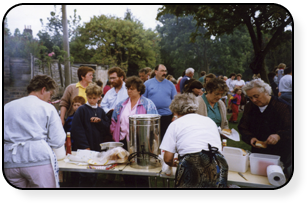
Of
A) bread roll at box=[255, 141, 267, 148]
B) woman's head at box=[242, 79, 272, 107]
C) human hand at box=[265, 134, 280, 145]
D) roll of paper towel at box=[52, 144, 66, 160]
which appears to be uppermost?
woman's head at box=[242, 79, 272, 107]

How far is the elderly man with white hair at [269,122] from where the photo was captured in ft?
6.74

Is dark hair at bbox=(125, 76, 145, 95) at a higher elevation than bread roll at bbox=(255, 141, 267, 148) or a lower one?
higher

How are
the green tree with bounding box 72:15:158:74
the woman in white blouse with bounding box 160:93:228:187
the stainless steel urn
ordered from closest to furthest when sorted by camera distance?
the woman in white blouse with bounding box 160:93:228:187
the stainless steel urn
the green tree with bounding box 72:15:158:74

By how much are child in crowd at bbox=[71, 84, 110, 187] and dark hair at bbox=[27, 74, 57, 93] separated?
555 millimetres

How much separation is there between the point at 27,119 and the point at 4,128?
0.75ft

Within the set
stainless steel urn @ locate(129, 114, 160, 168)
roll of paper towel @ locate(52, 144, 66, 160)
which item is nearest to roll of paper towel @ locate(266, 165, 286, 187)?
stainless steel urn @ locate(129, 114, 160, 168)

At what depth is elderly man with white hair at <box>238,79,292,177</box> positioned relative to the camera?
2055 mm

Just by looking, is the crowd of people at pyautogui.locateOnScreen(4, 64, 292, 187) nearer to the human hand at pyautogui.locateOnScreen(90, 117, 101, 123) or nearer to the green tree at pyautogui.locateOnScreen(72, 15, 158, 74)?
the human hand at pyautogui.locateOnScreen(90, 117, 101, 123)

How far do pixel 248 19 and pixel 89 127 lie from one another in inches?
81.8

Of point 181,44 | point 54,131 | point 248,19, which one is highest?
point 248,19

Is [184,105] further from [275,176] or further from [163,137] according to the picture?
[275,176]

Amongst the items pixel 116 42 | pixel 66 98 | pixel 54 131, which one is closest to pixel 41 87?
pixel 54 131

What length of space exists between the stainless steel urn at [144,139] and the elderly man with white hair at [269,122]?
0.95 m

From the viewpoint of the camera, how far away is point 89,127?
7.94ft
